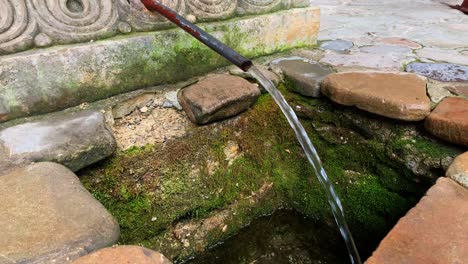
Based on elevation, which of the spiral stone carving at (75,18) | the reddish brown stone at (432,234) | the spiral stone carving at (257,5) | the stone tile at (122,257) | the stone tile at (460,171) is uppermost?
the spiral stone carving at (75,18)

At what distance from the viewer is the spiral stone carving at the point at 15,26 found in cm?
126

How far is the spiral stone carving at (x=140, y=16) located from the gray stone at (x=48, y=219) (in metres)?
0.75

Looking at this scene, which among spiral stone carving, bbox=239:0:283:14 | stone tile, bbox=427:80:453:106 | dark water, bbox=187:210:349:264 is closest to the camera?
stone tile, bbox=427:80:453:106

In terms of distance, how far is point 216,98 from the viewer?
1509mm

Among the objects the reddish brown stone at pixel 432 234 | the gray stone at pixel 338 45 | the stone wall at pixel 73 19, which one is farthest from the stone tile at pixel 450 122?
the stone wall at pixel 73 19

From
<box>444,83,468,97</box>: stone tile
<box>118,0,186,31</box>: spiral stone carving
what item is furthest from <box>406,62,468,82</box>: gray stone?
<box>118,0,186,31</box>: spiral stone carving

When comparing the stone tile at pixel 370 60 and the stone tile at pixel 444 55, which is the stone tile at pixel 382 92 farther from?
the stone tile at pixel 444 55

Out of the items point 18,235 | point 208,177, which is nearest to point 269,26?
point 208,177

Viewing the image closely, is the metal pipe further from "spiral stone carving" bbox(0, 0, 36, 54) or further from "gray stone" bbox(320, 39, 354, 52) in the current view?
"gray stone" bbox(320, 39, 354, 52)

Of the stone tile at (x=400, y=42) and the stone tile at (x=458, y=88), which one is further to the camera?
the stone tile at (x=400, y=42)

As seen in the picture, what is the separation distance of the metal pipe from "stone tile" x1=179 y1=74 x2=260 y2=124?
319 millimetres

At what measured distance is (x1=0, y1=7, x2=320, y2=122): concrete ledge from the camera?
1338 mm

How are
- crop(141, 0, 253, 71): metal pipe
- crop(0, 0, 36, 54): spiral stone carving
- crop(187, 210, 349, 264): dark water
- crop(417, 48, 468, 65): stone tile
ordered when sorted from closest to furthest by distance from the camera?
crop(141, 0, 253, 71): metal pipe, crop(0, 0, 36, 54): spiral stone carving, crop(187, 210, 349, 264): dark water, crop(417, 48, 468, 65): stone tile

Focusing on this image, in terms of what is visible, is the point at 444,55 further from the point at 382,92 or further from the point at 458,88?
the point at 382,92
